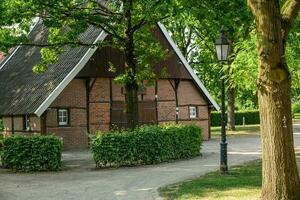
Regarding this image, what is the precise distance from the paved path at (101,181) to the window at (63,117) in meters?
6.14

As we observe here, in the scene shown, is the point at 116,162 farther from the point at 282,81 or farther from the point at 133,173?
the point at 282,81

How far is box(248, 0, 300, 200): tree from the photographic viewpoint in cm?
882

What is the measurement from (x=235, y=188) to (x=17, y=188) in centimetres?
562

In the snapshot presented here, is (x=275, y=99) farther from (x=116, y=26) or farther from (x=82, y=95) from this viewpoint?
(x=82, y=95)

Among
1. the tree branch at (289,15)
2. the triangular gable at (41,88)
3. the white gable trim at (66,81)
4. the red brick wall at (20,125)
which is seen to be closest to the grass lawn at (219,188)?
the tree branch at (289,15)

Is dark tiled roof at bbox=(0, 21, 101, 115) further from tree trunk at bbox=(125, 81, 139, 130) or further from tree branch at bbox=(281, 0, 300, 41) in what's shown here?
tree branch at bbox=(281, 0, 300, 41)

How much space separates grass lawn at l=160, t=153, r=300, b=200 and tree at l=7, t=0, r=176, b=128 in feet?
21.3

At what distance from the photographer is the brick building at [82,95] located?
2595 centimetres

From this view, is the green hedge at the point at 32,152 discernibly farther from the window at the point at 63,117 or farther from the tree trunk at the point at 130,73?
the window at the point at 63,117

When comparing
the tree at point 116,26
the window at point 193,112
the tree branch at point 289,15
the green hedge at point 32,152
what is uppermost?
the tree at point 116,26

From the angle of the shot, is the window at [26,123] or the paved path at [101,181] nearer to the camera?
the paved path at [101,181]

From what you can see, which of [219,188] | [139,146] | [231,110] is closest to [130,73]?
[139,146]

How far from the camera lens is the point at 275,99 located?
29.6 feet

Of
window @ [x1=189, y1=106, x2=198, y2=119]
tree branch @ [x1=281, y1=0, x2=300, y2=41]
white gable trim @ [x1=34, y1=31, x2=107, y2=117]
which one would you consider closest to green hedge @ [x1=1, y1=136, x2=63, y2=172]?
white gable trim @ [x1=34, y1=31, x2=107, y2=117]
